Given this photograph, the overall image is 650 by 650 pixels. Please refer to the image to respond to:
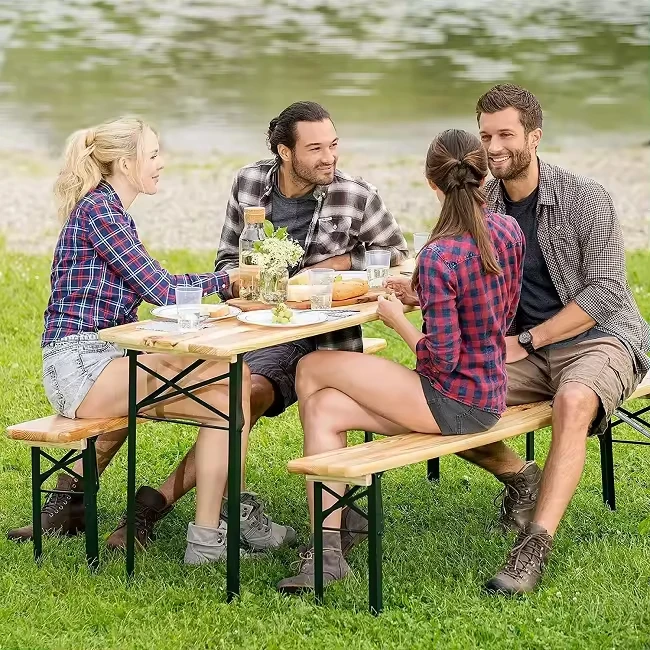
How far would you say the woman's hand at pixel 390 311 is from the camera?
4387 millimetres

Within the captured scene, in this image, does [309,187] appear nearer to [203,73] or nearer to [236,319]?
[236,319]

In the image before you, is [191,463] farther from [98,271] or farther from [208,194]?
[208,194]

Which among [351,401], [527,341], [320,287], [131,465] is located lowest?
[131,465]

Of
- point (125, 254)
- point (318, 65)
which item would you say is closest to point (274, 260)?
point (125, 254)

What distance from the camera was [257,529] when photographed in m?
4.82

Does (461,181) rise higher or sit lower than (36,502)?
higher

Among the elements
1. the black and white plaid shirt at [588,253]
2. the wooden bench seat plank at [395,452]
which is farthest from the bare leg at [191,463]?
the black and white plaid shirt at [588,253]

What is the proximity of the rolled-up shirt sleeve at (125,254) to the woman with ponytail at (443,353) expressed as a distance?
56 centimetres

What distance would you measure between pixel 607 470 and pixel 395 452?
141 cm

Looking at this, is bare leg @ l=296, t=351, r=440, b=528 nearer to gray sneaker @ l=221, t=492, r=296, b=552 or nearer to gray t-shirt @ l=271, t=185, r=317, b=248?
gray sneaker @ l=221, t=492, r=296, b=552

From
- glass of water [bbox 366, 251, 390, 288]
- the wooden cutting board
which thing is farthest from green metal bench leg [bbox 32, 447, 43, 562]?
glass of water [bbox 366, 251, 390, 288]

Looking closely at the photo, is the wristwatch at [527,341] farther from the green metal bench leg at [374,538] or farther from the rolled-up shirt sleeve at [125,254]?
the rolled-up shirt sleeve at [125,254]

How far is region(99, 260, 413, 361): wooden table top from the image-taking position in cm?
406

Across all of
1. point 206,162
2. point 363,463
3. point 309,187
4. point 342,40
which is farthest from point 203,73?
point 363,463
